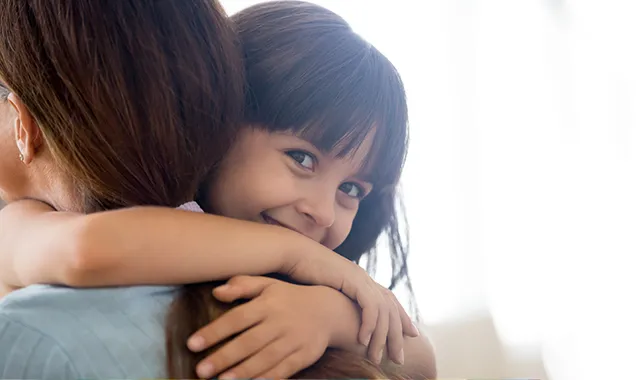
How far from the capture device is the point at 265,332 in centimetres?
61

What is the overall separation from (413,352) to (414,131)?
4.35ft

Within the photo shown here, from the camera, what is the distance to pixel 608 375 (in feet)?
6.32

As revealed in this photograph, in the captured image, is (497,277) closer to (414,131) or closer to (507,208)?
(507,208)

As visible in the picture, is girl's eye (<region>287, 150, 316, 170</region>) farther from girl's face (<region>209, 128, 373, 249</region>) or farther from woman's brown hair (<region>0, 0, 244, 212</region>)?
woman's brown hair (<region>0, 0, 244, 212</region>)

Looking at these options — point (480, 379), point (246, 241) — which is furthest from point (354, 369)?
point (480, 379)

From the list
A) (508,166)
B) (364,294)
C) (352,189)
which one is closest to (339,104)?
(352,189)

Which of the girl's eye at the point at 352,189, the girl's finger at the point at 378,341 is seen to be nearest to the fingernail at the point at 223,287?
the girl's finger at the point at 378,341

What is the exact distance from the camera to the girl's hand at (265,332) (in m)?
0.58

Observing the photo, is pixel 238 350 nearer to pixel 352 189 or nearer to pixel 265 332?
pixel 265 332

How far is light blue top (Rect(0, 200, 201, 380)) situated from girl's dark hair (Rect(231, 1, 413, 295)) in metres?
0.36

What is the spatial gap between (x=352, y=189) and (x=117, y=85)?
43cm

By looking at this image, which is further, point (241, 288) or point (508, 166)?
point (508, 166)

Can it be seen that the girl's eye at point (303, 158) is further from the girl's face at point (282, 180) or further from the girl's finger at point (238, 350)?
the girl's finger at point (238, 350)

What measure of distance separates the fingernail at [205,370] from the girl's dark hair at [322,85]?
1.26 feet
